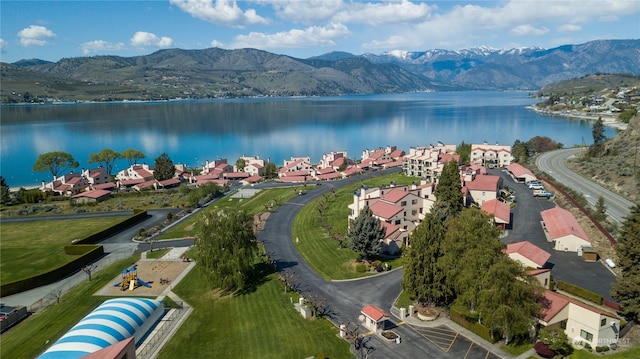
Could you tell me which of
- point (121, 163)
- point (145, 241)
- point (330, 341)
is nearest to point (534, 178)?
point (330, 341)

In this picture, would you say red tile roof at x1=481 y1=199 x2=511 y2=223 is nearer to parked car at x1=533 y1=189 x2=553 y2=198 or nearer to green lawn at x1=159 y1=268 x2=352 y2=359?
parked car at x1=533 y1=189 x2=553 y2=198

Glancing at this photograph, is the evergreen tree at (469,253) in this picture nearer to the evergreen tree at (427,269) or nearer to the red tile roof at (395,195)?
the evergreen tree at (427,269)

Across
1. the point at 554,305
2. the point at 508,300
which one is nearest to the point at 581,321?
the point at 554,305

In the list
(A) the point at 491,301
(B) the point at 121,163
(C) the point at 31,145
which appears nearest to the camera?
(A) the point at 491,301

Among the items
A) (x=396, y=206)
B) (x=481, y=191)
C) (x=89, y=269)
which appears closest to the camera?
(x=89, y=269)

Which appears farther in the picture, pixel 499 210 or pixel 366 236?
pixel 499 210

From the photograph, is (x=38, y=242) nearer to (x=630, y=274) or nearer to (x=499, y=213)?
(x=499, y=213)

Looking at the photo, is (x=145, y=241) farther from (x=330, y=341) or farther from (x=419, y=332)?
(x=419, y=332)
